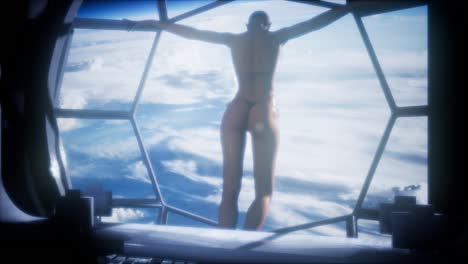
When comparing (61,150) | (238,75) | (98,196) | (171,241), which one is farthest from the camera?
(61,150)

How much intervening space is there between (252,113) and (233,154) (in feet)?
1.14

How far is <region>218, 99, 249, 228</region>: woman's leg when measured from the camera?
2168 mm

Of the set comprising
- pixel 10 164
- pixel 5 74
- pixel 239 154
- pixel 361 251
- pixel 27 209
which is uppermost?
pixel 5 74

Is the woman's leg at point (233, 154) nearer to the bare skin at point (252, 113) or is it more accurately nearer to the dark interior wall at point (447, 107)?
the bare skin at point (252, 113)

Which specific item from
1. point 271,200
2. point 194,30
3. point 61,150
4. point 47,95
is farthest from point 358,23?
point 61,150

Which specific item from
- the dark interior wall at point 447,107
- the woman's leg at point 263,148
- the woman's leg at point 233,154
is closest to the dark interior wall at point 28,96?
the woman's leg at point 233,154

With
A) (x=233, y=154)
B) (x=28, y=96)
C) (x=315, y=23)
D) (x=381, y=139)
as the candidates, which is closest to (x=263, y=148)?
(x=233, y=154)

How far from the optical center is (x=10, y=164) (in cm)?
202

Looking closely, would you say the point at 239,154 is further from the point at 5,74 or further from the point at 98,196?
the point at 5,74

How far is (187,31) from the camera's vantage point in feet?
6.98

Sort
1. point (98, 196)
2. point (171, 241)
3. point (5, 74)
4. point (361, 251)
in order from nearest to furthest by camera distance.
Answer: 1. point (361, 251)
2. point (171, 241)
3. point (98, 196)
4. point (5, 74)

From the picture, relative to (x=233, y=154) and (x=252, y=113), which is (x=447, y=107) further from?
(x=233, y=154)

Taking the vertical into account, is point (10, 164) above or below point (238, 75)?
below

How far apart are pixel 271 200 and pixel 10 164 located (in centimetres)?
190
